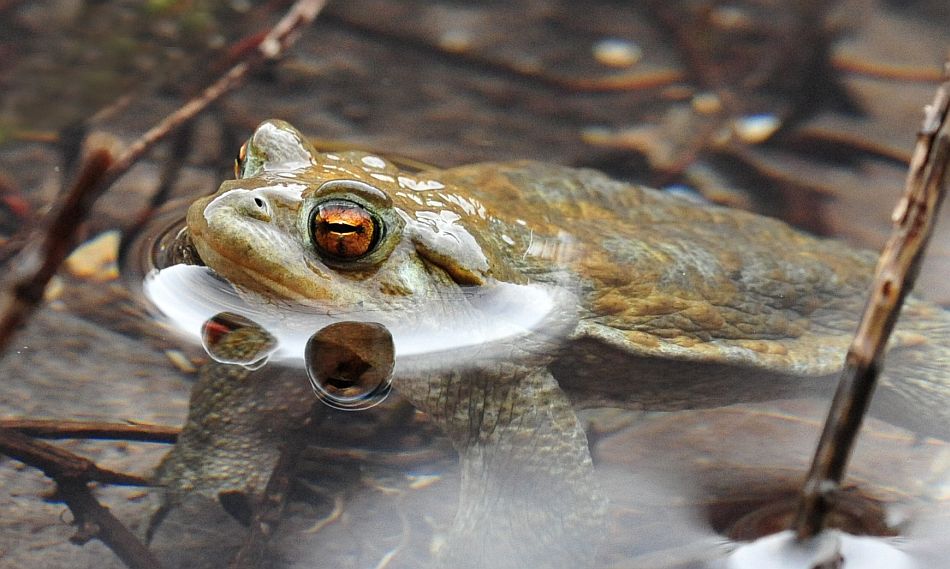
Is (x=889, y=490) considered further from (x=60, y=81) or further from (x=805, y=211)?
(x=60, y=81)

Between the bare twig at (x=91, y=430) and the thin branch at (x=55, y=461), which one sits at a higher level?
the bare twig at (x=91, y=430)

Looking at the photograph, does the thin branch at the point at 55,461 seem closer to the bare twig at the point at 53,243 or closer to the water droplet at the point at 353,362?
the water droplet at the point at 353,362

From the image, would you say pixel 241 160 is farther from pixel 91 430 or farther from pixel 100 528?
pixel 100 528

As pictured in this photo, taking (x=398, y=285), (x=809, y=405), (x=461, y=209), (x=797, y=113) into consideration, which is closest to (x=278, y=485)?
(x=398, y=285)

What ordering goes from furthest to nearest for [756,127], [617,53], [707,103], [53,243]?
[617,53]
[707,103]
[756,127]
[53,243]

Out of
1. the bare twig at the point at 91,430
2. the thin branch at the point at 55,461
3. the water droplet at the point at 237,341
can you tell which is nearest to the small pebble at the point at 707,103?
the water droplet at the point at 237,341

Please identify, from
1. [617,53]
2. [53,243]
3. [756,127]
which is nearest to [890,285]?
[53,243]
